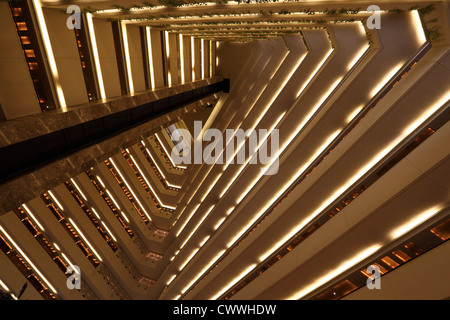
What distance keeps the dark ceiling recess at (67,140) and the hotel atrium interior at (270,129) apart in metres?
0.03

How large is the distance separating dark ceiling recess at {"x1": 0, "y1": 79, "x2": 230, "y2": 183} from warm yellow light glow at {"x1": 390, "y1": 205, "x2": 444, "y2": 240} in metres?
6.91

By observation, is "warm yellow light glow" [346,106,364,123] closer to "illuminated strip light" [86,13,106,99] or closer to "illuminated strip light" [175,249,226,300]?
"illuminated strip light" [86,13,106,99]

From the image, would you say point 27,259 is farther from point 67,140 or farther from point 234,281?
point 67,140

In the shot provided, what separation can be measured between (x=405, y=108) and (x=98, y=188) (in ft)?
58.5

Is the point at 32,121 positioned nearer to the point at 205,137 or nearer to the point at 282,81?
the point at 282,81

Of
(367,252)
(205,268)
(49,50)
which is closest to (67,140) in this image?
(49,50)

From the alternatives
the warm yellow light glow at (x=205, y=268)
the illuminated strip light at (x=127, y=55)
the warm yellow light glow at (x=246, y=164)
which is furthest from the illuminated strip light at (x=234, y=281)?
the illuminated strip light at (x=127, y=55)

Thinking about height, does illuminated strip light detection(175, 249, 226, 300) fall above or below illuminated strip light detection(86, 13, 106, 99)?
below

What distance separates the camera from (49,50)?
4.61 meters

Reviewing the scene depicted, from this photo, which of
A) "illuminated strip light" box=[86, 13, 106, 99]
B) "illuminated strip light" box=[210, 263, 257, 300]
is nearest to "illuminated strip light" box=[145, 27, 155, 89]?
"illuminated strip light" box=[86, 13, 106, 99]

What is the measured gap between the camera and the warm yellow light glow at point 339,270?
18.5 ft

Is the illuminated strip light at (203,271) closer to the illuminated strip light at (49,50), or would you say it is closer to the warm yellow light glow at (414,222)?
the warm yellow light glow at (414,222)

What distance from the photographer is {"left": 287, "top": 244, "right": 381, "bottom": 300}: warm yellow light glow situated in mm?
5648
